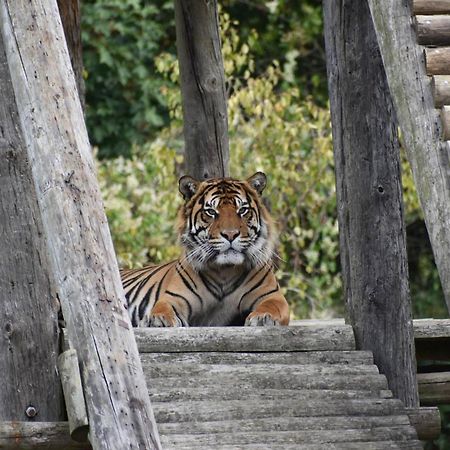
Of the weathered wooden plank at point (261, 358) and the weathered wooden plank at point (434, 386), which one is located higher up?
the weathered wooden plank at point (261, 358)

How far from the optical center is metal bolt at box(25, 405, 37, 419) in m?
5.77

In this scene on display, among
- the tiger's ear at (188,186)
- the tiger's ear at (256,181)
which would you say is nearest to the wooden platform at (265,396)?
the tiger's ear at (256,181)

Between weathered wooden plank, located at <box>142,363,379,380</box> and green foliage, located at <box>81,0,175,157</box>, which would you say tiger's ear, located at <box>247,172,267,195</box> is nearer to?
weathered wooden plank, located at <box>142,363,379,380</box>

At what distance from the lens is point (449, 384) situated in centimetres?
741

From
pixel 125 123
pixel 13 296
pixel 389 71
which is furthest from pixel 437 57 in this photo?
pixel 125 123

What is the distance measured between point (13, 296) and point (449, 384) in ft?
8.69

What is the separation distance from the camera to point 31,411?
19.0 ft

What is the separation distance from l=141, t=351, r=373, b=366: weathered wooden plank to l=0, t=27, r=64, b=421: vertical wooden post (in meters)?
0.56

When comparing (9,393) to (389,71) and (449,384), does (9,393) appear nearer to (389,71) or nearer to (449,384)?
(389,71)

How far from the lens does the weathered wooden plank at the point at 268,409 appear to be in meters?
5.90

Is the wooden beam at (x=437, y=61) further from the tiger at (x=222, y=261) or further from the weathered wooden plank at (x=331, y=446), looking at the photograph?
the tiger at (x=222, y=261)

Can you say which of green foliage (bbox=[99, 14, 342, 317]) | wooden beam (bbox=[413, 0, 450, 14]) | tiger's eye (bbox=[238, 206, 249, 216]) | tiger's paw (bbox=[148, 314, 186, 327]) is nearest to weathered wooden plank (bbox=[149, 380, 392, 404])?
tiger's paw (bbox=[148, 314, 186, 327])

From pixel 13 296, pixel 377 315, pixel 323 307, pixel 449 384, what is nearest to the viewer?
pixel 13 296

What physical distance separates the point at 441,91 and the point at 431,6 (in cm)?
48
